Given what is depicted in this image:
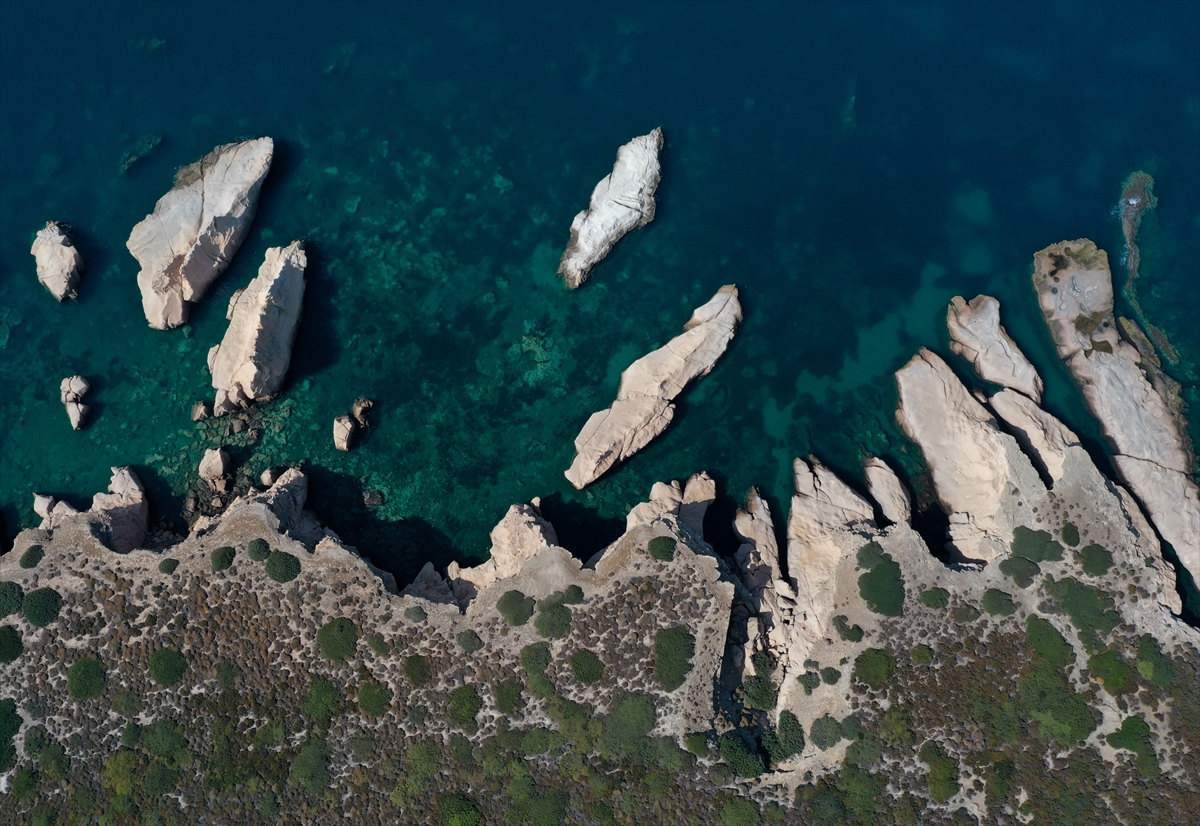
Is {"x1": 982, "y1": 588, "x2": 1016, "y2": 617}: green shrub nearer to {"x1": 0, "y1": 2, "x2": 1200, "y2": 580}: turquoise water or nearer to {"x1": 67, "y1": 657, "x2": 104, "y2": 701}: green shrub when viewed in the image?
{"x1": 0, "y1": 2, "x2": 1200, "y2": 580}: turquoise water

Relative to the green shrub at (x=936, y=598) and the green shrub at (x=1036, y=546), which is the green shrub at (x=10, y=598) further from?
the green shrub at (x=1036, y=546)

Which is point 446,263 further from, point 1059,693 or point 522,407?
point 1059,693

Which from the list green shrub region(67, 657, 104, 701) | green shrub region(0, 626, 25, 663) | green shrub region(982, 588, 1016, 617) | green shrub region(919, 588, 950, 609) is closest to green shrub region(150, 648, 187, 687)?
green shrub region(67, 657, 104, 701)

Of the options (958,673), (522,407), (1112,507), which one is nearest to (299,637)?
(522,407)

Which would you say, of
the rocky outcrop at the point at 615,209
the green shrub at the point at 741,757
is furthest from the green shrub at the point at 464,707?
the rocky outcrop at the point at 615,209

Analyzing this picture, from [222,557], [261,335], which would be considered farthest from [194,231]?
[222,557]
